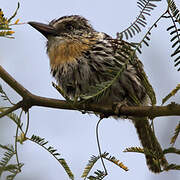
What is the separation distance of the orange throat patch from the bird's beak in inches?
7.2

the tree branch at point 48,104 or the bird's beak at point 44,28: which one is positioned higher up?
the bird's beak at point 44,28

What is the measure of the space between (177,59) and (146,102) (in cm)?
237

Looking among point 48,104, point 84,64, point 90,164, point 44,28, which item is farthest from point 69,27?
point 90,164

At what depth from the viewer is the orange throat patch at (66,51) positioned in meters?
4.40

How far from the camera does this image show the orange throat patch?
4.40 metres

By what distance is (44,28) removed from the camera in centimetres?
453

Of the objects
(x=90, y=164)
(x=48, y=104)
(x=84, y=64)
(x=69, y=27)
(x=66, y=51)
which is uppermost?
(x=69, y=27)

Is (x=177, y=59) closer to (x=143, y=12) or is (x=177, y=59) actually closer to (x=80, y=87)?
(x=143, y=12)

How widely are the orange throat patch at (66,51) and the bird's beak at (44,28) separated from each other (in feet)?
0.60

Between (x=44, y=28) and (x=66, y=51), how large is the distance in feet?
1.21

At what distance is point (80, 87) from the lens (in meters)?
4.25

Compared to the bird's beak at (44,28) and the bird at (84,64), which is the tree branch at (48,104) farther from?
the bird's beak at (44,28)

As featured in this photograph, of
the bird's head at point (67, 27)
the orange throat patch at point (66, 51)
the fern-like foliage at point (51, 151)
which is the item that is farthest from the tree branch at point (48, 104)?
the bird's head at point (67, 27)

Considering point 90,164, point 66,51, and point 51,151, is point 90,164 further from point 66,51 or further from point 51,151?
point 66,51
